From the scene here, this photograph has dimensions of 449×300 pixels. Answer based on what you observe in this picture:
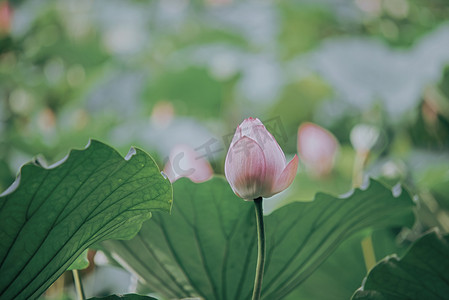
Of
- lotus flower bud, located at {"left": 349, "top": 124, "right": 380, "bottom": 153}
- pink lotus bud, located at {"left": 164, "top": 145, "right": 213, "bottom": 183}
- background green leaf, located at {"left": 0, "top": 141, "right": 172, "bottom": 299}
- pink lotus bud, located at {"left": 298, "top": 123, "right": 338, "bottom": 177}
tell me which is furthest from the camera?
pink lotus bud, located at {"left": 298, "top": 123, "right": 338, "bottom": 177}

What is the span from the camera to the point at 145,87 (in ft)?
4.85

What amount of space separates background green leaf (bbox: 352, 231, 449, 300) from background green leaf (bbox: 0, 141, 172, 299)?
0.21 m

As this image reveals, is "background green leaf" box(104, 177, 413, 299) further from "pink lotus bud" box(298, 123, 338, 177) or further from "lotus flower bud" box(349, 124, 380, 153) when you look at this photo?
"pink lotus bud" box(298, 123, 338, 177)

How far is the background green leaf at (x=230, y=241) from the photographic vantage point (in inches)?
18.2

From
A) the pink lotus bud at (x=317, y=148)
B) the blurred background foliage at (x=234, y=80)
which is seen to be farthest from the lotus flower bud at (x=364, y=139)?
the pink lotus bud at (x=317, y=148)

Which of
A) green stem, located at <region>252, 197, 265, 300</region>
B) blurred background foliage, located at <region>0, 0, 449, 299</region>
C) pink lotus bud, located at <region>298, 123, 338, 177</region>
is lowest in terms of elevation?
green stem, located at <region>252, 197, 265, 300</region>

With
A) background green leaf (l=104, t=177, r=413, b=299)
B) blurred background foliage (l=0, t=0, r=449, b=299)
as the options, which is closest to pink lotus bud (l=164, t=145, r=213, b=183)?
blurred background foliage (l=0, t=0, r=449, b=299)

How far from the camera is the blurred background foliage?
1.01 metres

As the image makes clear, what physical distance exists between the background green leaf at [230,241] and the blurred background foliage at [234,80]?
0.08 metres

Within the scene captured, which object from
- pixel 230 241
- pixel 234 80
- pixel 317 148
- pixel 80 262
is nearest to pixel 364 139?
pixel 317 148

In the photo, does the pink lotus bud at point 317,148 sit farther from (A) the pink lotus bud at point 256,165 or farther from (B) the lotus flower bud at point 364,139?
(A) the pink lotus bud at point 256,165

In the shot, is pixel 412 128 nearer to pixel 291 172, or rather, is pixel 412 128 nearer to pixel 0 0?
pixel 291 172

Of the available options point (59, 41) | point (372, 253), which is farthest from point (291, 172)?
point (59, 41)

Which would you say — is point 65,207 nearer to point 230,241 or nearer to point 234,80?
point 230,241
